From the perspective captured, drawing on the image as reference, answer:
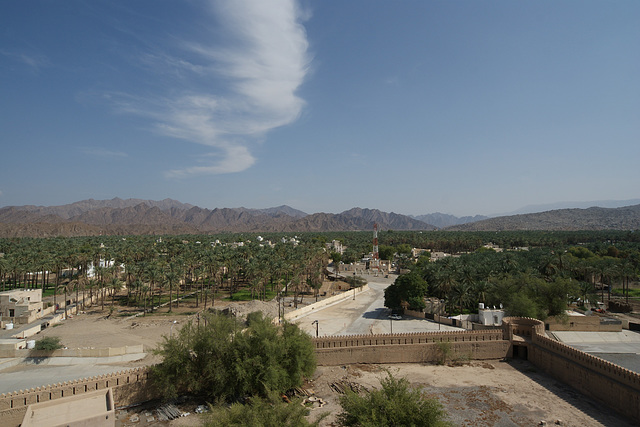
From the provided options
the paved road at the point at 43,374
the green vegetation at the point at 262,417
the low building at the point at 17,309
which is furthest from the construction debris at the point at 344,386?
the low building at the point at 17,309

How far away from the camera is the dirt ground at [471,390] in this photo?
2062cm

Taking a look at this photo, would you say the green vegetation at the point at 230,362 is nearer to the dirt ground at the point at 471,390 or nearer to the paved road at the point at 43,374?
the dirt ground at the point at 471,390

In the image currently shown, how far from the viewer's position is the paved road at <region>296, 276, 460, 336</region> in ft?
120

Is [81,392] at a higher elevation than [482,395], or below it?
higher

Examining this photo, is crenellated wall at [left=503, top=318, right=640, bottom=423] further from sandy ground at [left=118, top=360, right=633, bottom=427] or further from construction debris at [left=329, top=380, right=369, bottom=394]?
construction debris at [left=329, top=380, right=369, bottom=394]

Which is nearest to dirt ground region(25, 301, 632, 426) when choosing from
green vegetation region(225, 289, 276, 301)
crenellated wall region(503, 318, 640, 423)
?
crenellated wall region(503, 318, 640, 423)

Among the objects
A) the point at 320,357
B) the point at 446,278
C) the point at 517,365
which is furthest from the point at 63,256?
the point at 517,365

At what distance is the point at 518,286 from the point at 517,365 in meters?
13.3

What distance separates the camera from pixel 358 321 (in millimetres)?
40656

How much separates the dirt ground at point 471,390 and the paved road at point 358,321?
7588mm

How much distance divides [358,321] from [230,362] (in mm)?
20244

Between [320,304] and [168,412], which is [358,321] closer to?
[320,304]

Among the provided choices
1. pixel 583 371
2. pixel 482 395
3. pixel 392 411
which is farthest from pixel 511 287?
pixel 392 411

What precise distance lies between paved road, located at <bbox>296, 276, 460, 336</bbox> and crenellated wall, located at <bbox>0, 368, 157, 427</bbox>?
1571cm
